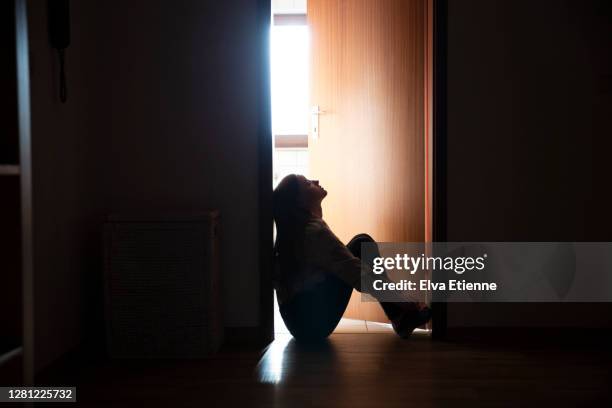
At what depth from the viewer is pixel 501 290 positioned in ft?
8.40

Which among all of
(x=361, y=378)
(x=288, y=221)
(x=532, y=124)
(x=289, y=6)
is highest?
(x=289, y=6)

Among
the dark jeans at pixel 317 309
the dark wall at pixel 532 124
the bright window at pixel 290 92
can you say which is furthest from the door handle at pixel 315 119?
the bright window at pixel 290 92

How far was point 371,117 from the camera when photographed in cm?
303

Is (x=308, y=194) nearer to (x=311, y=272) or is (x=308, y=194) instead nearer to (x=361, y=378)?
(x=311, y=272)

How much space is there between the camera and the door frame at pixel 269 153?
8.24 feet

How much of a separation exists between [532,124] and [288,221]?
1.15 meters

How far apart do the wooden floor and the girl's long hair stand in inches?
15.1

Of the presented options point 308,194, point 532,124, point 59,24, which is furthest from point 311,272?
point 59,24

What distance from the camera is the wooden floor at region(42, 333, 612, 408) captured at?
1.80 m

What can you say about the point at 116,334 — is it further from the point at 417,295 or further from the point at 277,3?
the point at 277,3

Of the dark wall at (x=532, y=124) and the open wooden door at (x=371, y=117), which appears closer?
the dark wall at (x=532, y=124)

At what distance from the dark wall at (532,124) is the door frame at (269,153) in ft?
0.13

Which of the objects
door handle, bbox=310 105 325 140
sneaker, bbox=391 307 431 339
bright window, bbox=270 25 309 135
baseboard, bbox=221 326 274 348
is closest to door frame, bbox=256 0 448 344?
baseboard, bbox=221 326 274 348

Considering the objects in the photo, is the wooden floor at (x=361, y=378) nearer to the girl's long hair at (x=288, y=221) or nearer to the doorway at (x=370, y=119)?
the girl's long hair at (x=288, y=221)
